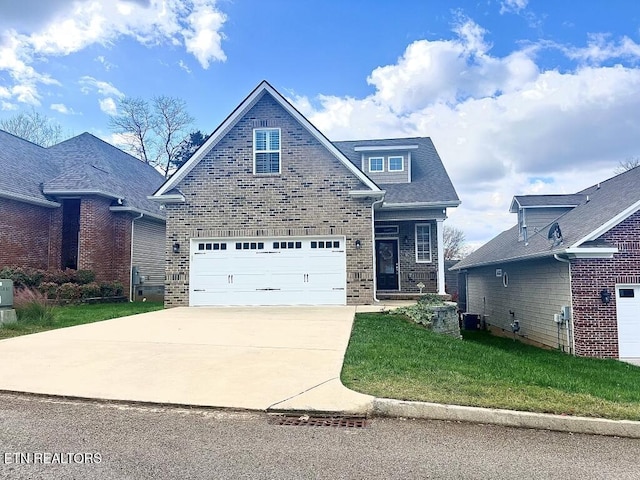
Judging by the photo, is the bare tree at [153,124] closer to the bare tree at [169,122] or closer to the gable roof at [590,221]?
the bare tree at [169,122]

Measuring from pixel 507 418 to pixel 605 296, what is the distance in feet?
30.7

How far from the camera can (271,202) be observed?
14.5 metres

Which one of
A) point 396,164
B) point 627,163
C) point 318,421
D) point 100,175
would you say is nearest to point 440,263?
point 396,164

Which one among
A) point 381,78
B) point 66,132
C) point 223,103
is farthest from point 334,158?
point 66,132

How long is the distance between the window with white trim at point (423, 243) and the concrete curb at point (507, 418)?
12.6 meters

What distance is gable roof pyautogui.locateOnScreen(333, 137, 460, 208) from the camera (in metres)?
16.7

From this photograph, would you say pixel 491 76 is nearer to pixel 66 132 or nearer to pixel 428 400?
pixel 428 400

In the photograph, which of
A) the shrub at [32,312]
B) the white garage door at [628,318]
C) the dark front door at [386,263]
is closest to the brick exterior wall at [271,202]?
the dark front door at [386,263]

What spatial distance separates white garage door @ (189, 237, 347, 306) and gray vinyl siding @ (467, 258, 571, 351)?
20.7ft

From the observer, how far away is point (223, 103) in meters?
20.9

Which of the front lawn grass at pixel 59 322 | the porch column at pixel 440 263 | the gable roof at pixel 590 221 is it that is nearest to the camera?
the front lawn grass at pixel 59 322

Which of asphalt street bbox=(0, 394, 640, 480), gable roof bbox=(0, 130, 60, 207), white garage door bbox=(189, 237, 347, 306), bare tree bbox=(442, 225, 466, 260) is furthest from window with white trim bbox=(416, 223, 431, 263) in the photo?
bare tree bbox=(442, 225, 466, 260)

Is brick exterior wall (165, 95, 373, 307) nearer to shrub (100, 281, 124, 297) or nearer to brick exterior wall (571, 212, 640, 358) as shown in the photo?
shrub (100, 281, 124, 297)

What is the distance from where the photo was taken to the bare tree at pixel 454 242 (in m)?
51.4
